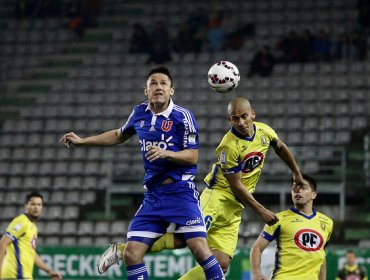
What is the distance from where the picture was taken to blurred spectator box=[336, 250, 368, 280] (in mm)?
14211

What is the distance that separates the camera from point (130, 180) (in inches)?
758

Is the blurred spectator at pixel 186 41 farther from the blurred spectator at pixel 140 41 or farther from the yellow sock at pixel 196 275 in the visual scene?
the yellow sock at pixel 196 275

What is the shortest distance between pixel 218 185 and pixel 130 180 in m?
10.9

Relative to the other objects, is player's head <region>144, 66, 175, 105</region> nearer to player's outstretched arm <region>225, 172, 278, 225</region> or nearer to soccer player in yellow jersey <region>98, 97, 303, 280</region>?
soccer player in yellow jersey <region>98, 97, 303, 280</region>

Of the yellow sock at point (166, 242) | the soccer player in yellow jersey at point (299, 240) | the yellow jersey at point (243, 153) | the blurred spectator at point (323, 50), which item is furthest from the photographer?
the blurred spectator at point (323, 50)

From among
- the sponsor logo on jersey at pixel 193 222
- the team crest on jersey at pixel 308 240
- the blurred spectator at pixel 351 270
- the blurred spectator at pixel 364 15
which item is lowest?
the blurred spectator at pixel 351 270

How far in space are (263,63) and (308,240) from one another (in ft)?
41.7

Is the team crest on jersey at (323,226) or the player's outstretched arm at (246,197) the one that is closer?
the player's outstretched arm at (246,197)

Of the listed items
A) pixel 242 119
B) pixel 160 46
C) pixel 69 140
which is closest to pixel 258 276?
pixel 242 119

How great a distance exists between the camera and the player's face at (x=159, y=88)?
7.28 m

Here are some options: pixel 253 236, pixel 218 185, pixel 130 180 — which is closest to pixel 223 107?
pixel 130 180

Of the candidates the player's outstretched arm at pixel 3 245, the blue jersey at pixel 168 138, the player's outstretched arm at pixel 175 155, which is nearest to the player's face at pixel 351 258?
the player's outstretched arm at pixel 3 245

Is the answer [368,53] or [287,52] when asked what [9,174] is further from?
[368,53]

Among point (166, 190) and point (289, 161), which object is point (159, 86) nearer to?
point (166, 190)
